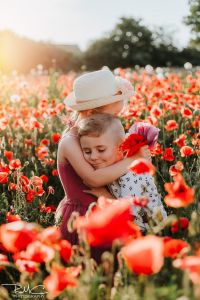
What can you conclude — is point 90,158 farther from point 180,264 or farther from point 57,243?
point 180,264

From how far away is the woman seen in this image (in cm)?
286

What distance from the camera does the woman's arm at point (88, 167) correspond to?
283 cm

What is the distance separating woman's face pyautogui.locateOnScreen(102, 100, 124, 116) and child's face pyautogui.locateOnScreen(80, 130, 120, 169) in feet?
1.18

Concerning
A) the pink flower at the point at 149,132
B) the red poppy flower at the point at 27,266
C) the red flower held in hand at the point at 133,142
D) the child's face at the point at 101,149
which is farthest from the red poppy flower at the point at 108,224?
the child's face at the point at 101,149

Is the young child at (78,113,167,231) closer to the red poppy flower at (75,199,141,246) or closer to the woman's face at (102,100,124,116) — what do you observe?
the woman's face at (102,100,124,116)

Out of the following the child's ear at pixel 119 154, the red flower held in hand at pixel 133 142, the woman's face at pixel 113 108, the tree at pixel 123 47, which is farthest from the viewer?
the tree at pixel 123 47

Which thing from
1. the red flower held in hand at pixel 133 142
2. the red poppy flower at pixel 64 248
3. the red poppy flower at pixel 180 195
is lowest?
the red poppy flower at pixel 64 248

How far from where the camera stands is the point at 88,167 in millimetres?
2889

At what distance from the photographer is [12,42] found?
1175 inches

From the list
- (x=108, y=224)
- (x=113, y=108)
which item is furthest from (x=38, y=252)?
(x=113, y=108)

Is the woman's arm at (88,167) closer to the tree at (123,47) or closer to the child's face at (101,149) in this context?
the child's face at (101,149)

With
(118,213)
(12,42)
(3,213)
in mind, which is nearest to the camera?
(118,213)

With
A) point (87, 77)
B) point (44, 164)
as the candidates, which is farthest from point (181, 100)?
point (87, 77)

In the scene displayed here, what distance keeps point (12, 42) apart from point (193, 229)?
29449mm
